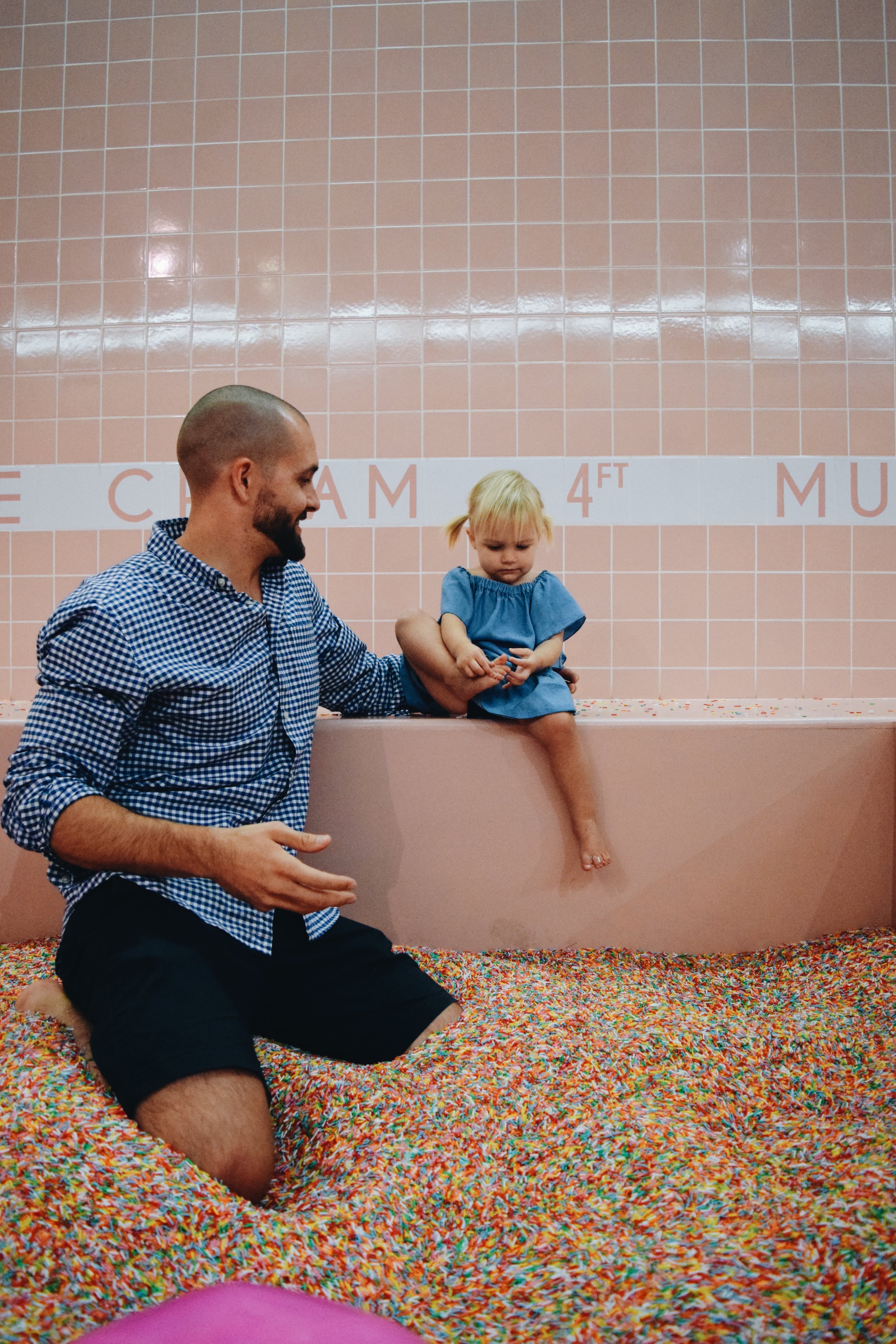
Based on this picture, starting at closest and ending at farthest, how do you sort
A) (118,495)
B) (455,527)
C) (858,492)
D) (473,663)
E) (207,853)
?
1. (207,853)
2. (473,663)
3. (455,527)
4. (858,492)
5. (118,495)

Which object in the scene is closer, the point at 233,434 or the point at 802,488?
the point at 233,434

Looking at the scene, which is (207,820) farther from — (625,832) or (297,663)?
(625,832)

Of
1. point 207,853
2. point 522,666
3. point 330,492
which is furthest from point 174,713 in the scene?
point 330,492

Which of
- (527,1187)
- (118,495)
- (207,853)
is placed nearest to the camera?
(527,1187)

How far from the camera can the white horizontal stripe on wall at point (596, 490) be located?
2730 mm

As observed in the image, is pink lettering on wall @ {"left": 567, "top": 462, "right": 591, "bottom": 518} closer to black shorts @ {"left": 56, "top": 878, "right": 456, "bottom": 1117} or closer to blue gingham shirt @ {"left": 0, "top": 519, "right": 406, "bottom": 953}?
blue gingham shirt @ {"left": 0, "top": 519, "right": 406, "bottom": 953}

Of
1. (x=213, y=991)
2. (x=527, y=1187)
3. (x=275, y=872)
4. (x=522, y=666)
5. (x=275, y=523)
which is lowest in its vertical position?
(x=527, y=1187)

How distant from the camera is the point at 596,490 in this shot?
276cm

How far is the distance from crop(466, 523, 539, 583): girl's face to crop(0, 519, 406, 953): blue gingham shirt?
0.48 m

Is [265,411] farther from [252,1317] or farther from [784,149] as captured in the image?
[784,149]

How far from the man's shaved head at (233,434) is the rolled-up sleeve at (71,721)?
0.30 metres

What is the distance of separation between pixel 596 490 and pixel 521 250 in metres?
0.83

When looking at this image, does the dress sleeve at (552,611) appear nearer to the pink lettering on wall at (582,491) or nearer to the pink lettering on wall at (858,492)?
the pink lettering on wall at (582,491)

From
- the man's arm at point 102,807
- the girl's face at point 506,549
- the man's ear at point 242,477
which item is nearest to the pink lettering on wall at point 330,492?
the girl's face at point 506,549
